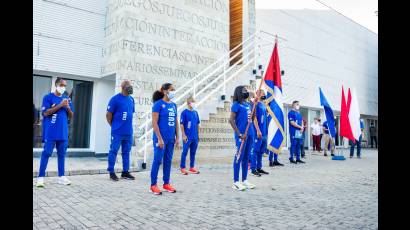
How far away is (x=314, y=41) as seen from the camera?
21.4 meters

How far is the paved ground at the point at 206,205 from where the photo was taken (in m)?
3.71

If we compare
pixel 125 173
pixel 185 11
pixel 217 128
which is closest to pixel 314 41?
pixel 185 11

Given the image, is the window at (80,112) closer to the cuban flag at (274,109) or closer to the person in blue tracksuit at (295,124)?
the cuban flag at (274,109)

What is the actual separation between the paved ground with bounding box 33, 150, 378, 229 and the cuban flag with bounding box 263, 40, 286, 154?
4.47 feet

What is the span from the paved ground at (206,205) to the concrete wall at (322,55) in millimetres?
12186

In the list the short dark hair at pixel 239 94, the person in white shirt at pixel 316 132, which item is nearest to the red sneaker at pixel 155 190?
the short dark hair at pixel 239 94

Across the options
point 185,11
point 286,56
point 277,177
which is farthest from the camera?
point 286,56

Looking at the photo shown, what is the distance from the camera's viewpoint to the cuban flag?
26.9ft

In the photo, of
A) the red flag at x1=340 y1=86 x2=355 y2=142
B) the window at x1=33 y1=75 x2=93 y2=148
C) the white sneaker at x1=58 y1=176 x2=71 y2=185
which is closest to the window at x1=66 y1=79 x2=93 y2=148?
the window at x1=33 y1=75 x2=93 y2=148

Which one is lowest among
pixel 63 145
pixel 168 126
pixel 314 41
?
pixel 63 145
